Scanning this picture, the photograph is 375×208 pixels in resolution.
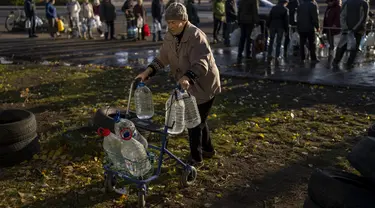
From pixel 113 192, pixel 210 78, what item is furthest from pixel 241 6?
pixel 113 192

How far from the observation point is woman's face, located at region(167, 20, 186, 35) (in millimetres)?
4430

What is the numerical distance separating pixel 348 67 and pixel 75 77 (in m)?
7.60

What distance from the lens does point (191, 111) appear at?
4.46m

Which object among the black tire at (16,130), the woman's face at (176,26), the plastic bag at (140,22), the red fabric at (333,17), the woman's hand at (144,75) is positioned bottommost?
the black tire at (16,130)

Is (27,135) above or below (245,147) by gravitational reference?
above

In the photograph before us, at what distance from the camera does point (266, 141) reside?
6.25 meters

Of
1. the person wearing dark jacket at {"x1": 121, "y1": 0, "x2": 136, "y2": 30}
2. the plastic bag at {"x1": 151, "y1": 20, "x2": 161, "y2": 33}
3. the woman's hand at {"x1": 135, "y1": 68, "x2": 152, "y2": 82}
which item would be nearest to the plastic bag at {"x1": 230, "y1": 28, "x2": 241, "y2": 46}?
the plastic bag at {"x1": 151, "y1": 20, "x2": 161, "y2": 33}

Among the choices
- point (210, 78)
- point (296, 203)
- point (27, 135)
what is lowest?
point (296, 203)

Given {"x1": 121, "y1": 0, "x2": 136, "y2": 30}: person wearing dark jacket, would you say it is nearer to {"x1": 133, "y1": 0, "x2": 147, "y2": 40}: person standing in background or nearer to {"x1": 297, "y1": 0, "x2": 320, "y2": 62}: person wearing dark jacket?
{"x1": 133, "y1": 0, "x2": 147, "y2": 40}: person standing in background

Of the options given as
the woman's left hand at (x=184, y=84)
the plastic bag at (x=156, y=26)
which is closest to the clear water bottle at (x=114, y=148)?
the woman's left hand at (x=184, y=84)

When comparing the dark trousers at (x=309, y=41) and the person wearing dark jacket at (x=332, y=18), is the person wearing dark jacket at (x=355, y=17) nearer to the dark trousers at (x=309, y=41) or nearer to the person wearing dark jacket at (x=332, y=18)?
the dark trousers at (x=309, y=41)

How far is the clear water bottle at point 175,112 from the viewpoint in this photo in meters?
4.19

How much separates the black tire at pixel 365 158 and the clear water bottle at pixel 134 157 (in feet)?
6.20

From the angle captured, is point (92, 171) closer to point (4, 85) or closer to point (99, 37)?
point (4, 85)
